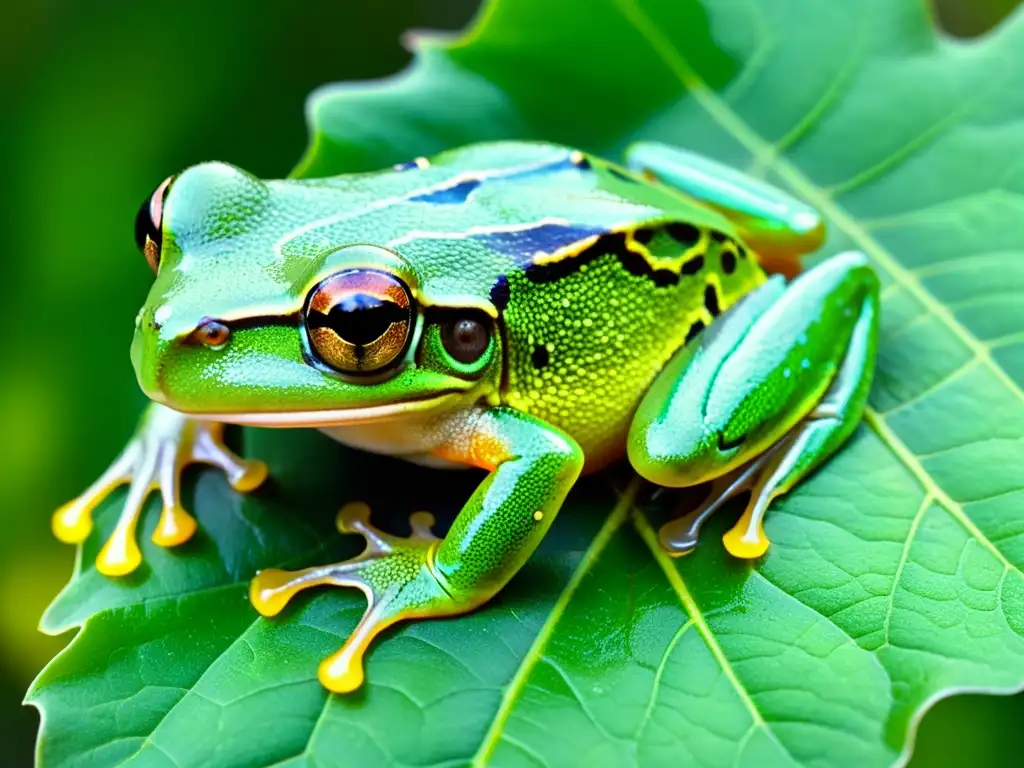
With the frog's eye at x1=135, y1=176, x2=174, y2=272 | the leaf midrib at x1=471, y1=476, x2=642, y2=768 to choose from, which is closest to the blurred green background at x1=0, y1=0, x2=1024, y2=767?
the frog's eye at x1=135, y1=176, x2=174, y2=272

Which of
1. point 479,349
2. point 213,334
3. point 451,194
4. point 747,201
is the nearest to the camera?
point 213,334

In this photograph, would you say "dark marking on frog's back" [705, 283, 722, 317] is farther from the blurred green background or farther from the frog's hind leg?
the blurred green background

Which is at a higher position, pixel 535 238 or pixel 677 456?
pixel 535 238

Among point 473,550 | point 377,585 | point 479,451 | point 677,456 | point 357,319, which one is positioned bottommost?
point 377,585

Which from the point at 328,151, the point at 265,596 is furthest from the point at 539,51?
the point at 265,596

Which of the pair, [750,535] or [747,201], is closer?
[750,535]

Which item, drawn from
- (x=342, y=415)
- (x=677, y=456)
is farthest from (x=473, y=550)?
(x=677, y=456)

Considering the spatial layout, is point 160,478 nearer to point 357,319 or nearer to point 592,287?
point 357,319
